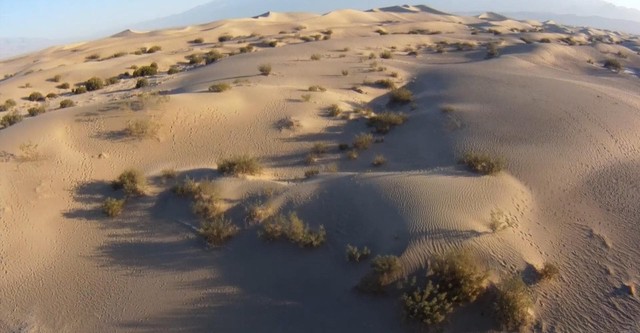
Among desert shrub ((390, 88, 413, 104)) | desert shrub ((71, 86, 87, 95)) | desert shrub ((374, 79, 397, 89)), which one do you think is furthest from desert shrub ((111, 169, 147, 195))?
desert shrub ((71, 86, 87, 95))

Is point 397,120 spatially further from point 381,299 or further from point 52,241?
point 52,241

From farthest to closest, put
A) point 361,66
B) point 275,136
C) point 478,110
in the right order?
point 361,66, point 478,110, point 275,136

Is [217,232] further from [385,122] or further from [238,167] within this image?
[385,122]

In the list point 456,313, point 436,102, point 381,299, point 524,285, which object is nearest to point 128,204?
point 381,299

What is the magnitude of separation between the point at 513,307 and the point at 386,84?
45.4 feet

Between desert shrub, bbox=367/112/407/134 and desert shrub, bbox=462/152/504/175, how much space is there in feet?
Result: 11.6

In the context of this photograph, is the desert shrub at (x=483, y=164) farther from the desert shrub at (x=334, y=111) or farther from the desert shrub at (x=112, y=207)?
the desert shrub at (x=112, y=207)

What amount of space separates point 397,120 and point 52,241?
386 inches

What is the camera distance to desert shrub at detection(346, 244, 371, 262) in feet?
25.0

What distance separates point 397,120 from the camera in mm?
14125

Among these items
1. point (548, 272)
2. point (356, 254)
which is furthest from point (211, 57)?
point (548, 272)

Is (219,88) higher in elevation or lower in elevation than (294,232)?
higher

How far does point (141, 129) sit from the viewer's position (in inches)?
497

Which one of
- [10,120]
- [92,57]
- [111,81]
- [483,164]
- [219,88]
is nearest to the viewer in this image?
[483,164]
